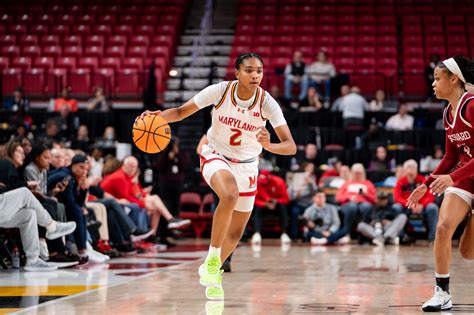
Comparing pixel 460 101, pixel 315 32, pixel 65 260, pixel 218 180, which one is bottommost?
pixel 65 260

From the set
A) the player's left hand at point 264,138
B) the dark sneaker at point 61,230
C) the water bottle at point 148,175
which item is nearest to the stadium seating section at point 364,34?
the water bottle at point 148,175

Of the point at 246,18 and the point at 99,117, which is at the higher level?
the point at 246,18

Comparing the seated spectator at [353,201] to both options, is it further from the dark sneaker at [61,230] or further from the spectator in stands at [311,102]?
the dark sneaker at [61,230]

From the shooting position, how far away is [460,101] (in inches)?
225

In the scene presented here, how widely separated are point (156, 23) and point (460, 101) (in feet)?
56.2

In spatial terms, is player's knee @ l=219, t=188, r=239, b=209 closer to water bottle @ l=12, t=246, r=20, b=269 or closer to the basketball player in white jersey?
the basketball player in white jersey

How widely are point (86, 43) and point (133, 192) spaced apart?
1027 cm

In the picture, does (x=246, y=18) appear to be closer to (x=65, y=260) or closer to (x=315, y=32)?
(x=315, y=32)

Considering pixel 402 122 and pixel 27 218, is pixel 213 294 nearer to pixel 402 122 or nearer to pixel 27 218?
pixel 27 218

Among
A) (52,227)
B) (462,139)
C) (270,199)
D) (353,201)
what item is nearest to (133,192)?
(270,199)

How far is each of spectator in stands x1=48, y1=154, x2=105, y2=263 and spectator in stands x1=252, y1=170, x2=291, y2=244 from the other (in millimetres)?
4566

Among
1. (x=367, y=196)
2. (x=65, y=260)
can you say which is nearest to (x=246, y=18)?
(x=367, y=196)

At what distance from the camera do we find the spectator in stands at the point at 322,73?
59.6 feet

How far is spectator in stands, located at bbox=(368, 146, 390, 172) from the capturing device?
50.5ft
